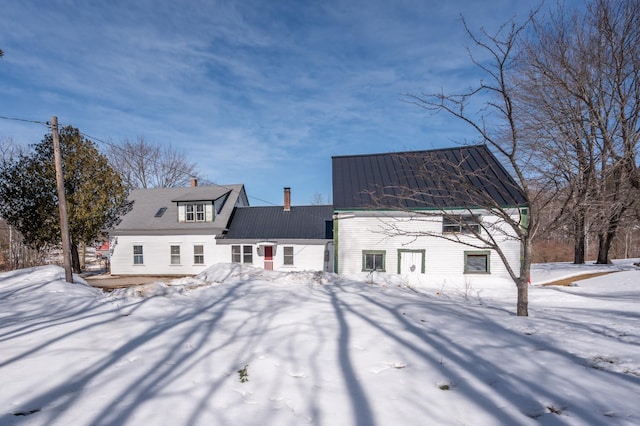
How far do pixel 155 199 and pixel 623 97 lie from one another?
1097 inches

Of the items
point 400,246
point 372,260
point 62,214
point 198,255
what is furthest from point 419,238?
point 62,214

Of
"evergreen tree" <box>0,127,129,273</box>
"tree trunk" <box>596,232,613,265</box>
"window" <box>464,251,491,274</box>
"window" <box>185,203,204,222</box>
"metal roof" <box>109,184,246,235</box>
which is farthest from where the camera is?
"window" <box>185,203,204,222</box>

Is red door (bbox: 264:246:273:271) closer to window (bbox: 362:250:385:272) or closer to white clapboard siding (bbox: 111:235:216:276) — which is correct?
white clapboard siding (bbox: 111:235:216:276)

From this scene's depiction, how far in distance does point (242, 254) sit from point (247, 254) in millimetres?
333

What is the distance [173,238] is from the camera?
2097cm

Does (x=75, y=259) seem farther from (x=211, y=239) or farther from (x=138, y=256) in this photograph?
(x=211, y=239)

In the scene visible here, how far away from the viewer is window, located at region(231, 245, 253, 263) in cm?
2053

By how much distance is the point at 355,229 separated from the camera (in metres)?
16.1

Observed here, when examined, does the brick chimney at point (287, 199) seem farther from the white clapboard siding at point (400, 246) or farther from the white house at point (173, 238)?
the white clapboard siding at point (400, 246)

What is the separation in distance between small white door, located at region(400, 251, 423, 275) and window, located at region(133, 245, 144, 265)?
57.8 feet

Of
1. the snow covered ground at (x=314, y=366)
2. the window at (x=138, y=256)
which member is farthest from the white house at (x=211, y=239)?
the snow covered ground at (x=314, y=366)

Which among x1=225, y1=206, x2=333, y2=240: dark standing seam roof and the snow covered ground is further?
x1=225, y1=206, x2=333, y2=240: dark standing seam roof

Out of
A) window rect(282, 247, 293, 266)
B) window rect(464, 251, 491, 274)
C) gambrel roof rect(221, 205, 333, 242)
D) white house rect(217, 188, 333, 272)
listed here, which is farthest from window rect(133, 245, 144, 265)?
window rect(464, 251, 491, 274)

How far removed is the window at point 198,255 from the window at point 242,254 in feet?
6.93
